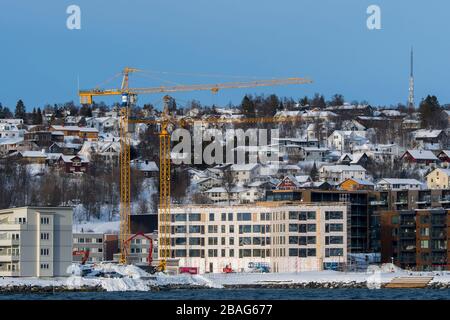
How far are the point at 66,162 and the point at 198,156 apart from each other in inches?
598

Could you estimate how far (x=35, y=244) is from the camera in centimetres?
5884

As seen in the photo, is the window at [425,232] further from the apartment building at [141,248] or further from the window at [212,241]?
the apartment building at [141,248]

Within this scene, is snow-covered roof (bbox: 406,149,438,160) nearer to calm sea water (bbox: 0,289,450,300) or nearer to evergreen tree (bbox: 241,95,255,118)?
evergreen tree (bbox: 241,95,255,118)

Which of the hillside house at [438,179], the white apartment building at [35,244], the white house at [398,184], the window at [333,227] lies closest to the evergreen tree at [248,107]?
the hillside house at [438,179]

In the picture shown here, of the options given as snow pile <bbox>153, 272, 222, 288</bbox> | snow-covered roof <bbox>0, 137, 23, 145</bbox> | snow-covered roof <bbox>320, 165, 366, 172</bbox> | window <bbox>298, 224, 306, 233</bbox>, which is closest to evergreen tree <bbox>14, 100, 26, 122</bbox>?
snow-covered roof <bbox>0, 137, 23, 145</bbox>

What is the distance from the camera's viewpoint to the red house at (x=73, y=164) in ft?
419

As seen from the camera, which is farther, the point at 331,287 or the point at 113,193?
the point at 113,193

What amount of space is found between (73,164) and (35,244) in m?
70.5

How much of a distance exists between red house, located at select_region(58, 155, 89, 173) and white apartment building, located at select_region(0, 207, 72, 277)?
67053 mm

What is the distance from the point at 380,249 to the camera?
80.2 m

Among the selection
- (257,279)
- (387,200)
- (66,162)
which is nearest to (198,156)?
(66,162)

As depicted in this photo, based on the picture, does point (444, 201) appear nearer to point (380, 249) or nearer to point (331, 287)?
point (380, 249)

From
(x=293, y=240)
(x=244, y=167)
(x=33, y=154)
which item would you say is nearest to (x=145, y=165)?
(x=244, y=167)

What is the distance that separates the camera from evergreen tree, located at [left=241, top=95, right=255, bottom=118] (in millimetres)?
163375
